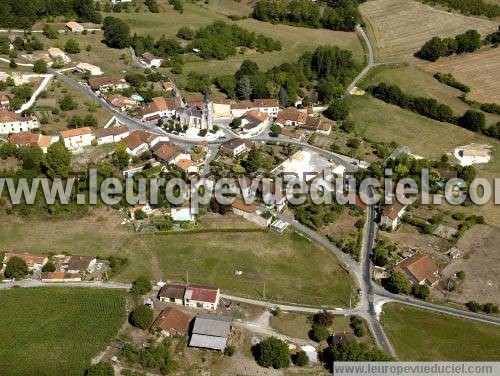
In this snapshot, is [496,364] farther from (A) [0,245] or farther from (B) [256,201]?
(A) [0,245]

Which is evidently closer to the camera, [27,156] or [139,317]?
[139,317]

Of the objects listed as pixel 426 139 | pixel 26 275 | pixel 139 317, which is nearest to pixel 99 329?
pixel 139 317

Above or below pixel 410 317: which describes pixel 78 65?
above

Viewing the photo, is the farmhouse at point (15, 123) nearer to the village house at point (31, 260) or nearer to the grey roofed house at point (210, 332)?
the village house at point (31, 260)

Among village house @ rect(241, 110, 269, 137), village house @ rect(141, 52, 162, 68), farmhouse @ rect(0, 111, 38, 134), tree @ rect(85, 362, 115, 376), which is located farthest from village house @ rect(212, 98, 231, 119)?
tree @ rect(85, 362, 115, 376)

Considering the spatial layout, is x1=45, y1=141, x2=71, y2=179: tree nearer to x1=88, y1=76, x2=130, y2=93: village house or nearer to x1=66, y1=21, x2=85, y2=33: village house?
x1=88, y1=76, x2=130, y2=93: village house

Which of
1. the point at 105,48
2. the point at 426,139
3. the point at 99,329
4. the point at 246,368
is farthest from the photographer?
the point at 105,48
